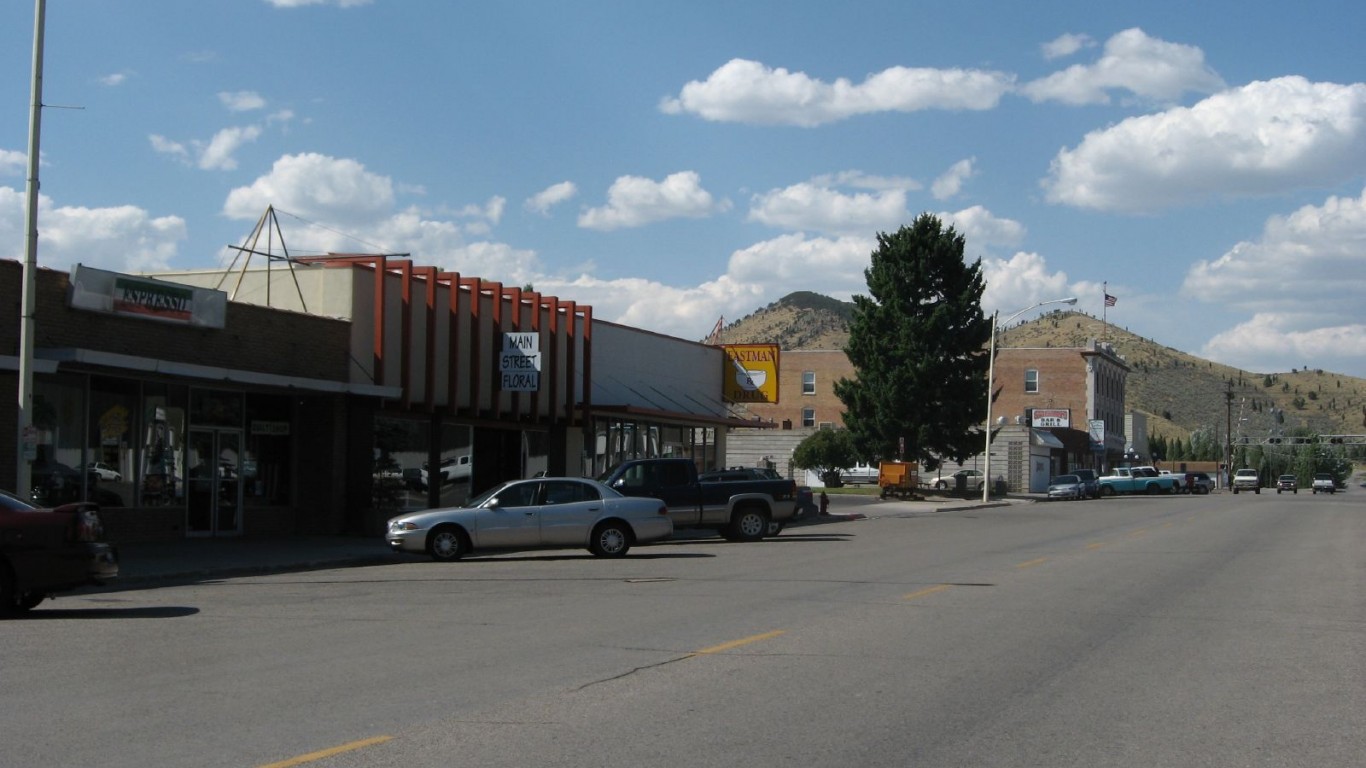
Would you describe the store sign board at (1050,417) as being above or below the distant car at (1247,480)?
above

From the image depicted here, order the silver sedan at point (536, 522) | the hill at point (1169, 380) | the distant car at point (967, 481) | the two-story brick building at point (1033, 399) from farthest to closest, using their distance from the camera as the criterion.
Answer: the hill at point (1169, 380)
the two-story brick building at point (1033, 399)
the distant car at point (967, 481)
the silver sedan at point (536, 522)

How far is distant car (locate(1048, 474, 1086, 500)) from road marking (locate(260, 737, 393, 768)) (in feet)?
219

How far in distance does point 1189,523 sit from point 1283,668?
28.9 metres

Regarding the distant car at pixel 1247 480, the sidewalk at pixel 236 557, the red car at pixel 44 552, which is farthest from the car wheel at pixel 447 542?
the distant car at pixel 1247 480

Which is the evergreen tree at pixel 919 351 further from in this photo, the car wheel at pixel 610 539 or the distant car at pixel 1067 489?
the car wheel at pixel 610 539

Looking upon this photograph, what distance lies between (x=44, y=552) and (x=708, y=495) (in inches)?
650

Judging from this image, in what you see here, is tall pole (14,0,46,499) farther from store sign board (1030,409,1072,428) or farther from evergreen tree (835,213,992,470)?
store sign board (1030,409,1072,428)

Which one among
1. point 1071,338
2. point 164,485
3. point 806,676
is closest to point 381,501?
point 164,485

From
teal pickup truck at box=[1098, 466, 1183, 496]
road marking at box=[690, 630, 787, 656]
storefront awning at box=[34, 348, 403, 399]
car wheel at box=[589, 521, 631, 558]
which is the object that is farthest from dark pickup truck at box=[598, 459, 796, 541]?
teal pickup truck at box=[1098, 466, 1183, 496]

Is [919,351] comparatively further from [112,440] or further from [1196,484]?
[112,440]

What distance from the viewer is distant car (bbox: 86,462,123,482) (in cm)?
2406

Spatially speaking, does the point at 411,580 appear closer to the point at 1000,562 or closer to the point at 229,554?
the point at 229,554

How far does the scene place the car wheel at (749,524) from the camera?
97.0 feet

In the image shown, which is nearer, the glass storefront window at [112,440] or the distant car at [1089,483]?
the glass storefront window at [112,440]
